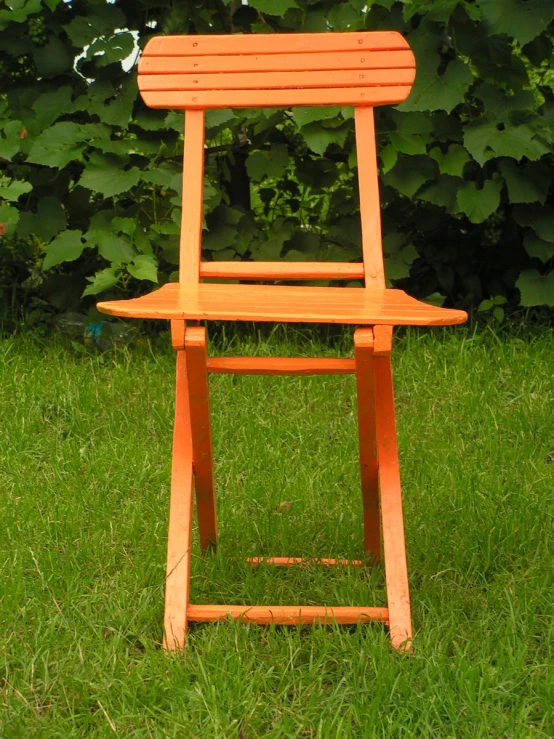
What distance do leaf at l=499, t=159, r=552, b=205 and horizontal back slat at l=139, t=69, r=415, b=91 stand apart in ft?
5.00

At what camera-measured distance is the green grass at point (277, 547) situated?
6.00ft

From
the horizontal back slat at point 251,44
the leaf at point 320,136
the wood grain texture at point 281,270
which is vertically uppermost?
the leaf at point 320,136

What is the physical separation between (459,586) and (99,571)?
32.1 inches

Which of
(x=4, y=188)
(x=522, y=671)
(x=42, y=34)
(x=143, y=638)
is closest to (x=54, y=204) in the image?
(x=4, y=188)

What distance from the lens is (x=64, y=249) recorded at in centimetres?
373

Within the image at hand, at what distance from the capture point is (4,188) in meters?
3.63

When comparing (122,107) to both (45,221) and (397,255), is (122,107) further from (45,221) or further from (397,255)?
(397,255)

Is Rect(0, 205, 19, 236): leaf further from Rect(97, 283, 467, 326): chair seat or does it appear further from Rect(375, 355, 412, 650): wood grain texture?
Rect(375, 355, 412, 650): wood grain texture

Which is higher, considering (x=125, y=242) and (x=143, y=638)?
(x=125, y=242)

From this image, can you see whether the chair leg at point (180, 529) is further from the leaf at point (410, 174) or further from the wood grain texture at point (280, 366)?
the leaf at point (410, 174)

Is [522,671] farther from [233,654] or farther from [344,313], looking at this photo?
[344,313]

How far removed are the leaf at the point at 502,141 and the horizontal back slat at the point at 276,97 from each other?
1.29m

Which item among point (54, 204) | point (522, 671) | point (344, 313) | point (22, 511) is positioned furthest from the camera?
point (54, 204)

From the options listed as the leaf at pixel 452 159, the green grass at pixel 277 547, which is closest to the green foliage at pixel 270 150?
the leaf at pixel 452 159
